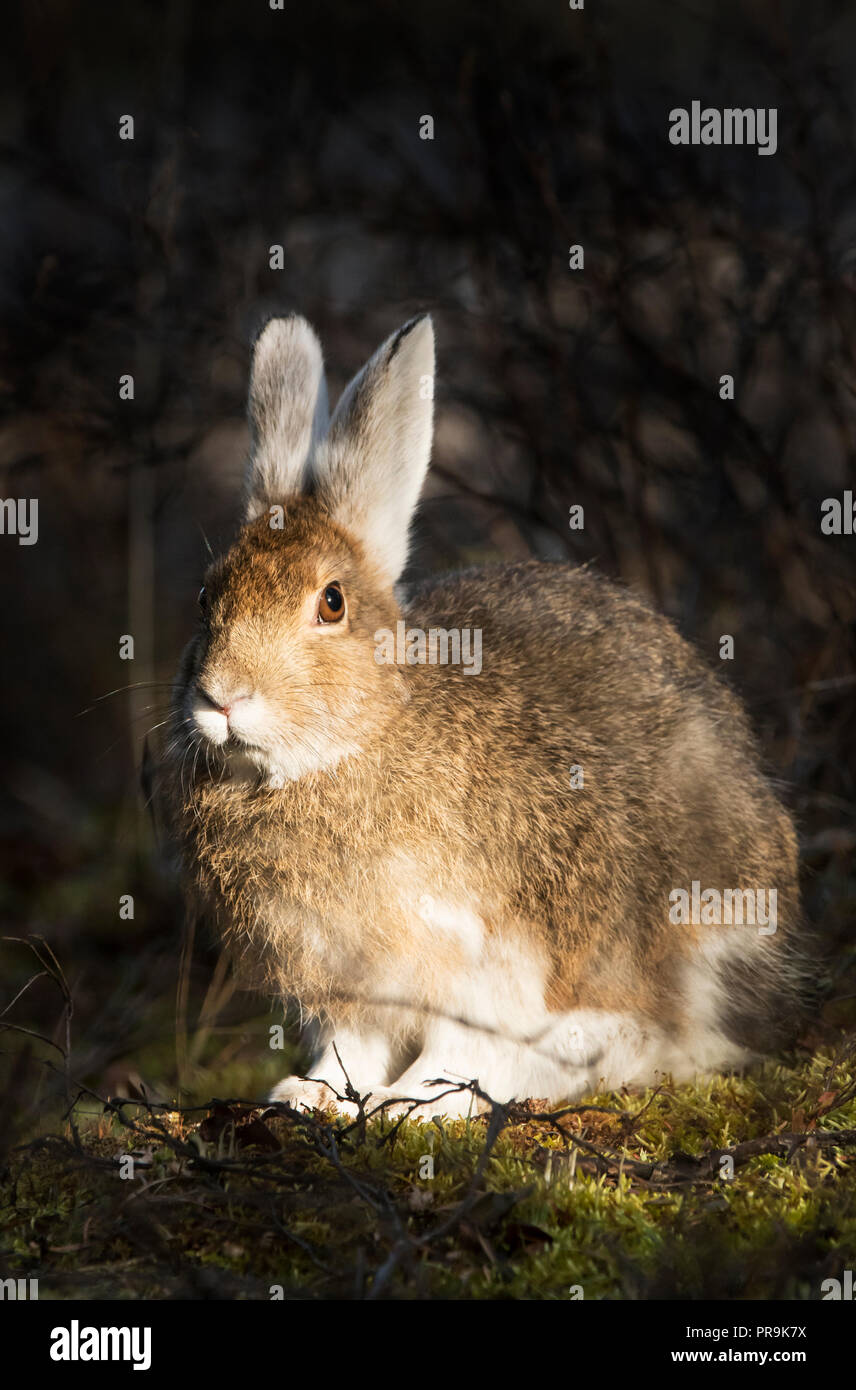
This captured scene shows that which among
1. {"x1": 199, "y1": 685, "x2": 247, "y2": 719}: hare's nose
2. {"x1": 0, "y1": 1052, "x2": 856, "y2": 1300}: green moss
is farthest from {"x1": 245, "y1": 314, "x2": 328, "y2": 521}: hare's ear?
{"x1": 0, "y1": 1052, "x2": 856, "y2": 1300}: green moss

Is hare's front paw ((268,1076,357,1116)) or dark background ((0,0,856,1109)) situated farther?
dark background ((0,0,856,1109))

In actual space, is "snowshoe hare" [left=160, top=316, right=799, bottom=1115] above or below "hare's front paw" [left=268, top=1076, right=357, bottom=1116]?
above

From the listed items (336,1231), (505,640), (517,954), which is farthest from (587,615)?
(336,1231)

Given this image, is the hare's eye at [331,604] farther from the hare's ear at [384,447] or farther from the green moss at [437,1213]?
the green moss at [437,1213]

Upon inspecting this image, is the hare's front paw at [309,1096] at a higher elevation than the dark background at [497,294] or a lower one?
lower

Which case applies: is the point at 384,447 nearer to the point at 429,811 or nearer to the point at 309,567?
the point at 309,567

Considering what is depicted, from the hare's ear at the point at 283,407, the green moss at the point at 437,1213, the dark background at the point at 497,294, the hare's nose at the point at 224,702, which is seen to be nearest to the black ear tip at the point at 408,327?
the hare's ear at the point at 283,407

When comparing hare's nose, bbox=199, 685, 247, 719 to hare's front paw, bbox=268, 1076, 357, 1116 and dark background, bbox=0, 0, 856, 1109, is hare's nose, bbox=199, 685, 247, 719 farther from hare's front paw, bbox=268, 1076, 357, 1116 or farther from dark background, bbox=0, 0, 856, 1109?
dark background, bbox=0, 0, 856, 1109
